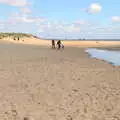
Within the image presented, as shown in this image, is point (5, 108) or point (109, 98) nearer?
point (5, 108)

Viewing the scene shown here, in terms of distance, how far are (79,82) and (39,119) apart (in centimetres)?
631

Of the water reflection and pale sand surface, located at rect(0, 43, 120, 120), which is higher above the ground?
the water reflection

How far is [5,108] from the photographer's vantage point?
368 inches

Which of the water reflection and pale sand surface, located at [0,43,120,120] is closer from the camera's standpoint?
pale sand surface, located at [0,43,120,120]

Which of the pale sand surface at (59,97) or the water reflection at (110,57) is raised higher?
the water reflection at (110,57)

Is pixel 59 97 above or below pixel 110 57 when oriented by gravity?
below

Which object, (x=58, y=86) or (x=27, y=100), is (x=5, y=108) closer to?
(x=27, y=100)

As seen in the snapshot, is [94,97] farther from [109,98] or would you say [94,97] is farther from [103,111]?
[103,111]

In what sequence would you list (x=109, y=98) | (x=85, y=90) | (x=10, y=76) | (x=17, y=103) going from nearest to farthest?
(x=17, y=103), (x=109, y=98), (x=85, y=90), (x=10, y=76)

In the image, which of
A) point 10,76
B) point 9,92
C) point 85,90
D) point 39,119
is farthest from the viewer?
point 10,76

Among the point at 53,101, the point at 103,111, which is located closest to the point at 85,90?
the point at 53,101

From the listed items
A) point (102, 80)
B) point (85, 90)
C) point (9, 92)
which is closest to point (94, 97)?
point (85, 90)

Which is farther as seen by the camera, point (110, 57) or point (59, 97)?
point (110, 57)

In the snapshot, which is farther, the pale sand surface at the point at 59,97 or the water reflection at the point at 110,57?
the water reflection at the point at 110,57
